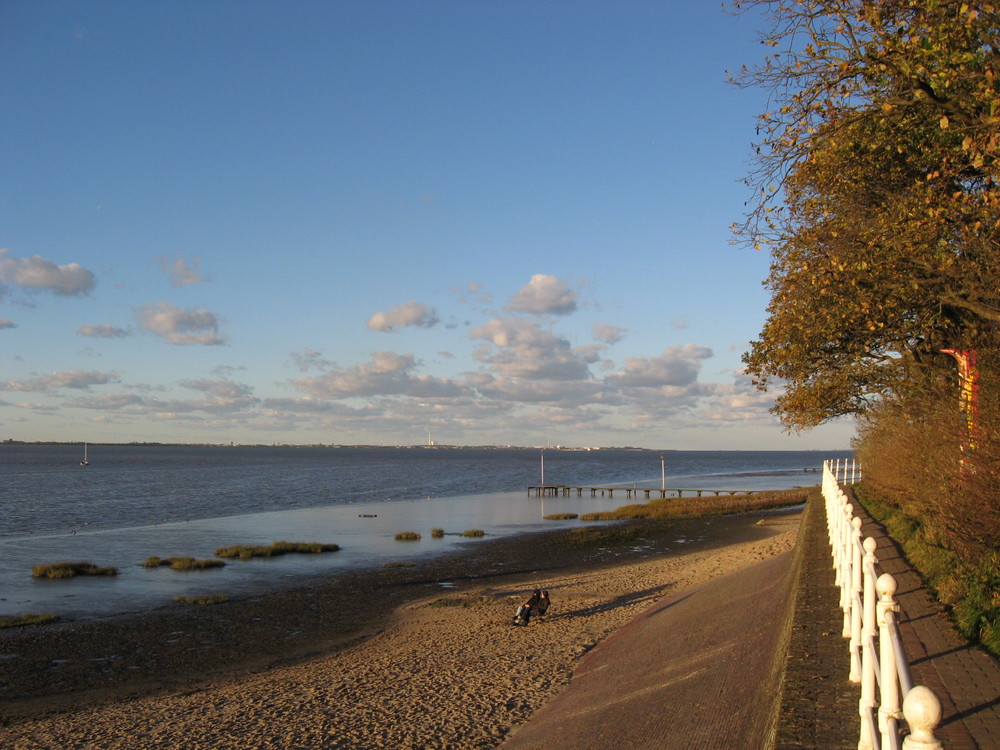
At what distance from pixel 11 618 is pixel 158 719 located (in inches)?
454

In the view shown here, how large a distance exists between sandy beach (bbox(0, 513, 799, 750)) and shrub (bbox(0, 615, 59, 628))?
1140 millimetres

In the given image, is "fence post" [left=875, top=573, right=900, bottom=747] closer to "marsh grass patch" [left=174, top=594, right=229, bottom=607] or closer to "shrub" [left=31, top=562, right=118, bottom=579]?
"marsh grass patch" [left=174, top=594, right=229, bottom=607]

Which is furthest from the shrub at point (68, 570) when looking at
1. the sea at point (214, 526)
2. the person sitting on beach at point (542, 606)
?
the person sitting on beach at point (542, 606)

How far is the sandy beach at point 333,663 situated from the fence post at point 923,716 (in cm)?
880

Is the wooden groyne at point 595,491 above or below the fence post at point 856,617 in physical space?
below

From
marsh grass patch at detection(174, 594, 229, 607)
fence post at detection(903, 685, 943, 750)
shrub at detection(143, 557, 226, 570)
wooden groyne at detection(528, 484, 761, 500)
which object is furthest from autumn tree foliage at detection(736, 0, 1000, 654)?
wooden groyne at detection(528, 484, 761, 500)

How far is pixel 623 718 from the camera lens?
9.80 metres

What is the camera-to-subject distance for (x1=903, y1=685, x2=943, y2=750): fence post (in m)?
2.73

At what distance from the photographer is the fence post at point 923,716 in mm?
2734

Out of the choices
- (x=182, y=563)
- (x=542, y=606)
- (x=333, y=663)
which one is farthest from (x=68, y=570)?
(x=542, y=606)

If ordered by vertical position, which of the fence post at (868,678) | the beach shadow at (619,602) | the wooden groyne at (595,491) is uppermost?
the fence post at (868,678)

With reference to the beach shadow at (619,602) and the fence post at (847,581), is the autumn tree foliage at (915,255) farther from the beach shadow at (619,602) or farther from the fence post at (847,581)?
the beach shadow at (619,602)

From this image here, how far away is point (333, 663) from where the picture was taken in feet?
→ 53.5

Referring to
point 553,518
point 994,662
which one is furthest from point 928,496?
point 553,518
